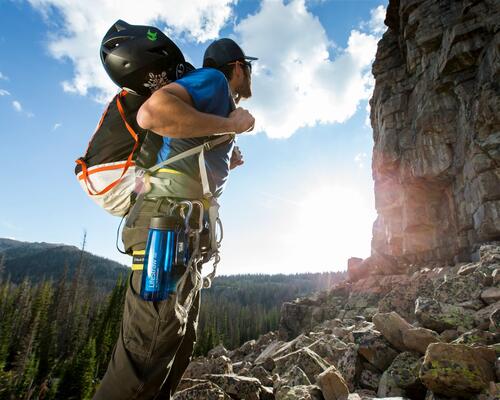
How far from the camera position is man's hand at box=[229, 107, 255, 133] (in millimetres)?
2545

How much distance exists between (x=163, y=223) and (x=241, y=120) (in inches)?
42.3

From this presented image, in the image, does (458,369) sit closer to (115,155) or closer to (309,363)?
(309,363)

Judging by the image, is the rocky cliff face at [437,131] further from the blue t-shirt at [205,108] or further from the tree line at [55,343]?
the tree line at [55,343]

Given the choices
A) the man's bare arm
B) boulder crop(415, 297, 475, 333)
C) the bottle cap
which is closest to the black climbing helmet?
the man's bare arm

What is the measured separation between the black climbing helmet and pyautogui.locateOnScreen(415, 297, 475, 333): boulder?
20.1ft

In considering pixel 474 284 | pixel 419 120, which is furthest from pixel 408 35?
pixel 474 284

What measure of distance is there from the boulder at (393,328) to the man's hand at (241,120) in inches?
190

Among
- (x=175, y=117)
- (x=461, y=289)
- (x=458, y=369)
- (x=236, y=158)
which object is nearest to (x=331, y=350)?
(x=461, y=289)

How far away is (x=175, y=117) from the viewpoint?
226 cm

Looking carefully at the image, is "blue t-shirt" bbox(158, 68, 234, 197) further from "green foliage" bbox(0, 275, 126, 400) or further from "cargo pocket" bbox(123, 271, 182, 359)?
"green foliage" bbox(0, 275, 126, 400)

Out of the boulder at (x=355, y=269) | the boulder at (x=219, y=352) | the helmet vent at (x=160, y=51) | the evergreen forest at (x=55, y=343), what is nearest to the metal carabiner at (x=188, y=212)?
the helmet vent at (x=160, y=51)

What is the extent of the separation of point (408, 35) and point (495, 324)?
3723 centimetres

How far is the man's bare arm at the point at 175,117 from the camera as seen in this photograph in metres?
2.24

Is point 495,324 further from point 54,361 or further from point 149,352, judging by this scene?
point 54,361
